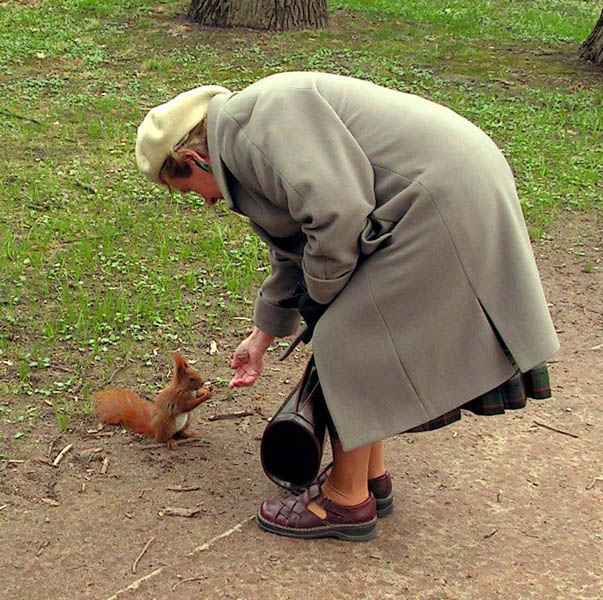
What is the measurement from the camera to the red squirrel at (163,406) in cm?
375

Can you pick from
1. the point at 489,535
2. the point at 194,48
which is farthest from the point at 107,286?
the point at 194,48

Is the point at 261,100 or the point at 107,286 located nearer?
the point at 261,100

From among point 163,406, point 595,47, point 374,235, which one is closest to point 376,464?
point 163,406

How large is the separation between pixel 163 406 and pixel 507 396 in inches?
50.2

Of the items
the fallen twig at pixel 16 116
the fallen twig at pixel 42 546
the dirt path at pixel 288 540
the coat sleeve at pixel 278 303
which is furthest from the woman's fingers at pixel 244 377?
the fallen twig at pixel 16 116

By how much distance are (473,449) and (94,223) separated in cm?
259

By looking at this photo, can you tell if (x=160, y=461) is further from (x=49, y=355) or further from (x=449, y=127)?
(x=449, y=127)

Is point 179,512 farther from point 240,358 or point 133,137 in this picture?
point 133,137

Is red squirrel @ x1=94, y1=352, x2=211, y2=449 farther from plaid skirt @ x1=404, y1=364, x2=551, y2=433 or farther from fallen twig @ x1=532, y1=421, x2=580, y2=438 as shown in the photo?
fallen twig @ x1=532, y1=421, x2=580, y2=438

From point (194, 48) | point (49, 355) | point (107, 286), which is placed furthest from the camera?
point (194, 48)

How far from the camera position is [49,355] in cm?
437

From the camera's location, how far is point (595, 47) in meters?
9.74

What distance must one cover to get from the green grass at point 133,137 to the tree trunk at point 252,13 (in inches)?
6.9

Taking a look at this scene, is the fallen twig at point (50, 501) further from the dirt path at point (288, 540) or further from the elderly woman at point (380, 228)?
the elderly woman at point (380, 228)
